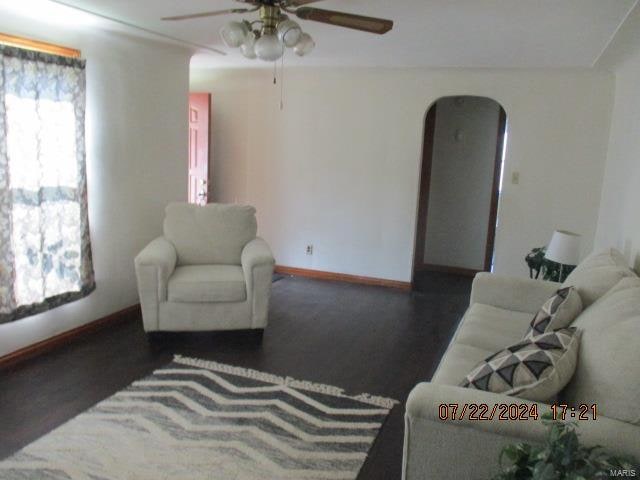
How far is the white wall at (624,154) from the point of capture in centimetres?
302

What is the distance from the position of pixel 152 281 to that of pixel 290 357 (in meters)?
1.04

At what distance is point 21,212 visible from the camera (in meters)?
3.06

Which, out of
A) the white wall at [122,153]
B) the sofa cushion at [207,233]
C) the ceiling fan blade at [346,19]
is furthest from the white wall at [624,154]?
the white wall at [122,153]

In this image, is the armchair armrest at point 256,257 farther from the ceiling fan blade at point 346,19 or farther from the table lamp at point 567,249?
the table lamp at point 567,249

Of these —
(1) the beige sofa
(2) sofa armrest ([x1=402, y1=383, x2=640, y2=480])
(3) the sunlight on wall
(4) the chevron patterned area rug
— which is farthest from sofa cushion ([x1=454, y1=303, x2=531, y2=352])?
(3) the sunlight on wall

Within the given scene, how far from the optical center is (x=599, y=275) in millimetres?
2404

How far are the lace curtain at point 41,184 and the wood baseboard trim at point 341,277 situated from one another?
2503 millimetres

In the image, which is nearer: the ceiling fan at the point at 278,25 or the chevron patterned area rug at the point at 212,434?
the chevron patterned area rug at the point at 212,434

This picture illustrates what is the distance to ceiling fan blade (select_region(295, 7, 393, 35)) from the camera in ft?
7.67

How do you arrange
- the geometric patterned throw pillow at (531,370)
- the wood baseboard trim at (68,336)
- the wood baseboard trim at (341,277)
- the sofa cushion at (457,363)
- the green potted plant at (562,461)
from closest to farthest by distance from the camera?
the green potted plant at (562,461), the geometric patterned throw pillow at (531,370), the sofa cushion at (457,363), the wood baseboard trim at (68,336), the wood baseboard trim at (341,277)

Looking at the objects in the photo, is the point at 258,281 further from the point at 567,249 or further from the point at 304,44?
the point at 567,249

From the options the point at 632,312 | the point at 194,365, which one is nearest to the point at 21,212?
the point at 194,365

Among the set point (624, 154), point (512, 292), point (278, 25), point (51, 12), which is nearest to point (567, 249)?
point (512, 292)

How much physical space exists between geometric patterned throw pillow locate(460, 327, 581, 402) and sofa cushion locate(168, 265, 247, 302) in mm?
2067
